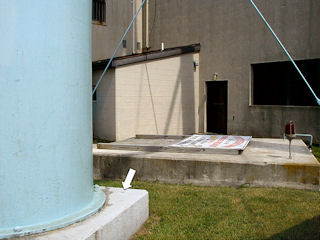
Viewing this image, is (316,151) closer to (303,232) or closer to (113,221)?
(303,232)

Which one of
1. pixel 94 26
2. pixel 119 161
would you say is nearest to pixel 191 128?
pixel 94 26

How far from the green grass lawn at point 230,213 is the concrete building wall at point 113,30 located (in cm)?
951

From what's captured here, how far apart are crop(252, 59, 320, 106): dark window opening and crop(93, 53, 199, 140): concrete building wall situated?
8.18ft

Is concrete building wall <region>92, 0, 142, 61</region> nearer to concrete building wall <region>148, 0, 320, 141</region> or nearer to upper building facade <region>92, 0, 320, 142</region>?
upper building facade <region>92, 0, 320, 142</region>

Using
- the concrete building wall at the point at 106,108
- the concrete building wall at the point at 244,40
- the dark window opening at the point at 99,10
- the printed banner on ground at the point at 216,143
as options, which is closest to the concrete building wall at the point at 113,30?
the dark window opening at the point at 99,10

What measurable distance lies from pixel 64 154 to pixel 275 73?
9.61 metres

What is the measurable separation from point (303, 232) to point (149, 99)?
832 centimetres

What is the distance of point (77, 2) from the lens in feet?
10.9

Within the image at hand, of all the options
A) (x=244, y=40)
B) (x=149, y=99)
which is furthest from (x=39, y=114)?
(x=244, y=40)

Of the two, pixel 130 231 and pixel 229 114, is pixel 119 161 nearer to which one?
pixel 130 231

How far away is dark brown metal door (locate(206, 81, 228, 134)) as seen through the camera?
42.3ft

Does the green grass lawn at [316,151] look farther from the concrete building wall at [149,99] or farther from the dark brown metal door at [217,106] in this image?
the concrete building wall at [149,99]

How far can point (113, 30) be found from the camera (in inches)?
573

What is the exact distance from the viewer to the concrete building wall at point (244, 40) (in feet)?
34.6
